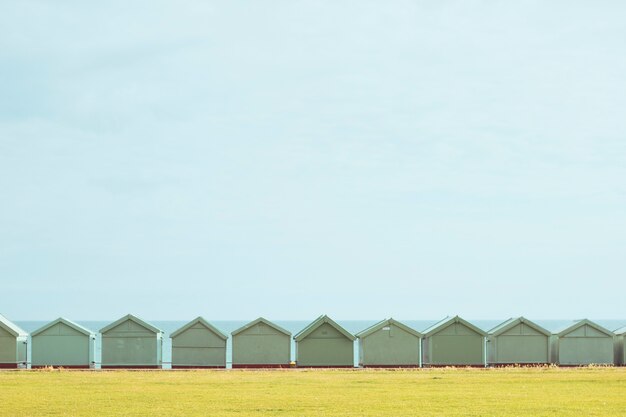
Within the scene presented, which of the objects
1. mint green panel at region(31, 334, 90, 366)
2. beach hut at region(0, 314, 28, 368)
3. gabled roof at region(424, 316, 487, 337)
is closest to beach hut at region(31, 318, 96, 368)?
mint green panel at region(31, 334, 90, 366)

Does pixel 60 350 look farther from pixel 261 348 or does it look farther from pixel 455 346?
pixel 455 346

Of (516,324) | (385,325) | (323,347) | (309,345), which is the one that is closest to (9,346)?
(309,345)

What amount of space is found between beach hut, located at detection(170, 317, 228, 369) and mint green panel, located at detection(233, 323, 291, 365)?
104 centimetres

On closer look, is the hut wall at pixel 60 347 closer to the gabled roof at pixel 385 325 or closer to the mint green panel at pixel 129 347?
the mint green panel at pixel 129 347

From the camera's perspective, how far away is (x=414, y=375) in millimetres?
56625

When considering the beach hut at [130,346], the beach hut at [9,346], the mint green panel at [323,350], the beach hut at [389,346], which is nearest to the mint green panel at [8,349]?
the beach hut at [9,346]

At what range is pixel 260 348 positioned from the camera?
68.1m

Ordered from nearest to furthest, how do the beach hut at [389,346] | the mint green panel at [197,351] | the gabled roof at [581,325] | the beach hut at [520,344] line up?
the mint green panel at [197,351] < the beach hut at [389,346] < the beach hut at [520,344] < the gabled roof at [581,325]

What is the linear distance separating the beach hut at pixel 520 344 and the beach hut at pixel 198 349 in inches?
723

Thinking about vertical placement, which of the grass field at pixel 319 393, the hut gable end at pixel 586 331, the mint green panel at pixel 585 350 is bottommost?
the grass field at pixel 319 393

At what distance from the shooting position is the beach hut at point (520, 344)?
68.4 m

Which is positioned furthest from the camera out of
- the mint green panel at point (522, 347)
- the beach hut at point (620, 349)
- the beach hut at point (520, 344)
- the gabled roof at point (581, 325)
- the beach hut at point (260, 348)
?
the beach hut at point (620, 349)

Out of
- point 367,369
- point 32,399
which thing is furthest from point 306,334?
point 32,399

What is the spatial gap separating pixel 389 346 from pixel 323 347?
466 cm
